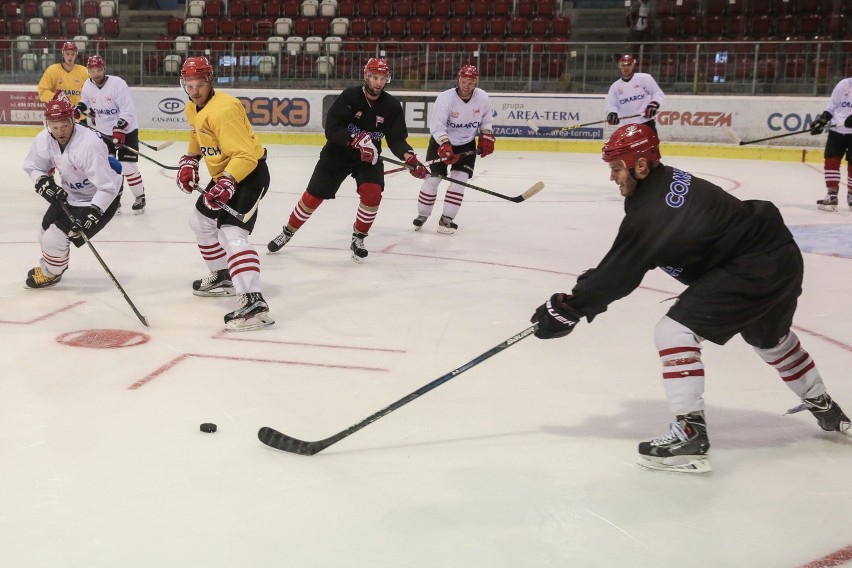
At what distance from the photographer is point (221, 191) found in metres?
4.06

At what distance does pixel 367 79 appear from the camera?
18.7ft

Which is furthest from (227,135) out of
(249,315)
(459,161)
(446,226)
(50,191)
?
(459,161)

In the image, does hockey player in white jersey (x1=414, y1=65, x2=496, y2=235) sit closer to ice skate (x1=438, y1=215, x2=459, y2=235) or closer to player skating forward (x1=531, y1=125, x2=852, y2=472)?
ice skate (x1=438, y1=215, x2=459, y2=235)

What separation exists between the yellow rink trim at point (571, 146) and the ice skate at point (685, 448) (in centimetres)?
1067

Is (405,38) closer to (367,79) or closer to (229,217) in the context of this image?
(367,79)

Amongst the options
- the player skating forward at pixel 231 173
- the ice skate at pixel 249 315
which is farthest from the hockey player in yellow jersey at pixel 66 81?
the ice skate at pixel 249 315

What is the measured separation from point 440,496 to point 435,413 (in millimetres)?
672

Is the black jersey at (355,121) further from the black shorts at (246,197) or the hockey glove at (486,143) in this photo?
the black shorts at (246,197)

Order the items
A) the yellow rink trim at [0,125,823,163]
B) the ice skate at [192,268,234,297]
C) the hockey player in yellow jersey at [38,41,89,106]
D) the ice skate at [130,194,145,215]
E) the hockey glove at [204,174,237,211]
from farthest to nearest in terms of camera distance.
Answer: the yellow rink trim at [0,125,823,163] < the hockey player in yellow jersey at [38,41,89,106] < the ice skate at [130,194,145,215] < the ice skate at [192,268,234,297] < the hockey glove at [204,174,237,211]

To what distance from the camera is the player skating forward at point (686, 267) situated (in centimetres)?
256

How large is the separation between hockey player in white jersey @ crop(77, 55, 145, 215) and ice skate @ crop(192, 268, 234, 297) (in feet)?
10.0

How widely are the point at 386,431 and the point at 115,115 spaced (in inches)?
240

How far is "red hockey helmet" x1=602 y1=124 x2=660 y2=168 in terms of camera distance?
2.59m

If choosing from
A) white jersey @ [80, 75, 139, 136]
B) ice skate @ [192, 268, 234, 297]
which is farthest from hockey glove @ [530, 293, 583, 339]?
white jersey @ [80, 75, 139, 136]
